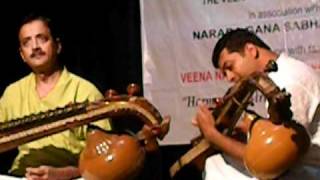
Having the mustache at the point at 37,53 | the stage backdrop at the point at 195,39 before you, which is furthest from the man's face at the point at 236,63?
the stage backdrop at the point at 195,39

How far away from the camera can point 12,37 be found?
252cm

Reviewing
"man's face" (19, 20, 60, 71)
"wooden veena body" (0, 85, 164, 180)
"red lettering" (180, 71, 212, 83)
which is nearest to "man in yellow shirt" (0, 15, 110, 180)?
"man's face" (19, 20, 60, 71)

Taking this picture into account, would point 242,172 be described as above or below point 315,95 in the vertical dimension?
below

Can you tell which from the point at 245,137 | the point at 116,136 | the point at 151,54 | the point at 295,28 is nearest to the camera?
the point at 116,136

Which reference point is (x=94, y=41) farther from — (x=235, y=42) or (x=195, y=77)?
(x=235, y=42)

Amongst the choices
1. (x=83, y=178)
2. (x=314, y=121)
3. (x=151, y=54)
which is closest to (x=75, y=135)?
(x=83, y=178)

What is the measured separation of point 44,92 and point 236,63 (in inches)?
14.8

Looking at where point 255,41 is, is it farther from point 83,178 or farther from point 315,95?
point 83,178

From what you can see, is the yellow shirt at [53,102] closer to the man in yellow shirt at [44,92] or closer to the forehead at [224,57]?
the man in yellow shirt at [44,92]

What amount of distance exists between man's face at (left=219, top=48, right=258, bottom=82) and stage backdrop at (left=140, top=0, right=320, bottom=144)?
47 cm

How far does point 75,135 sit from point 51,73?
0.18m

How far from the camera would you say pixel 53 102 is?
1.77 metres

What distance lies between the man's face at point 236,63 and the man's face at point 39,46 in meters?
0.34

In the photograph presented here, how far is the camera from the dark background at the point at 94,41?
2.47 meters
